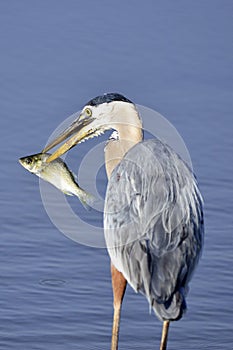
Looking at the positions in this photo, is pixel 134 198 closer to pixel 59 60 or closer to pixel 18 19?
pixel 59 60

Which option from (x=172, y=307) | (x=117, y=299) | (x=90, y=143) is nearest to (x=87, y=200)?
(x=117, y=299)

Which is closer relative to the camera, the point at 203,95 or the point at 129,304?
the point at 129,304

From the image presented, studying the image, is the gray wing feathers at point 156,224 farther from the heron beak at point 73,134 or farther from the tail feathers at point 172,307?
the heron beak at point 73,134

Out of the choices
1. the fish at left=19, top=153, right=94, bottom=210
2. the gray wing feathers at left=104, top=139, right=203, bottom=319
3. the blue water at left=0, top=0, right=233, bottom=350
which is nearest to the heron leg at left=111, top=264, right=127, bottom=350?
the gray wing feathers at left=104, top=139, right=203, bottom=319

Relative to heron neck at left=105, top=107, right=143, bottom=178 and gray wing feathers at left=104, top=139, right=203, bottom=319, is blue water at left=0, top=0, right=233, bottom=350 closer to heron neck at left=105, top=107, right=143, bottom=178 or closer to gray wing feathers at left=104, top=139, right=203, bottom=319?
gray wing feathers at left=104, top=139, right=203, bottom=319

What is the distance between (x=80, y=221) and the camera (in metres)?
8.84

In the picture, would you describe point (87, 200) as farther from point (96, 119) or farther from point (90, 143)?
point (90, 143)

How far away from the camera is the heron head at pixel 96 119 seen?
7418mm

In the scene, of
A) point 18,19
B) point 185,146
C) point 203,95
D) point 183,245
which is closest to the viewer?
point 183,245

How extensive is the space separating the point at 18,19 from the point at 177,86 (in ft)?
7.95

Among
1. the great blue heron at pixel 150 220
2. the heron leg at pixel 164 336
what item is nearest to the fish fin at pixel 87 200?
the great blue heron at pixel 150 220

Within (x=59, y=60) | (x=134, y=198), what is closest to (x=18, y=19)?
(x=59, y=60)

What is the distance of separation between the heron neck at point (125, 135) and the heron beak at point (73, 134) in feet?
0.57

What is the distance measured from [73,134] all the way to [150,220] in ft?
3.41
